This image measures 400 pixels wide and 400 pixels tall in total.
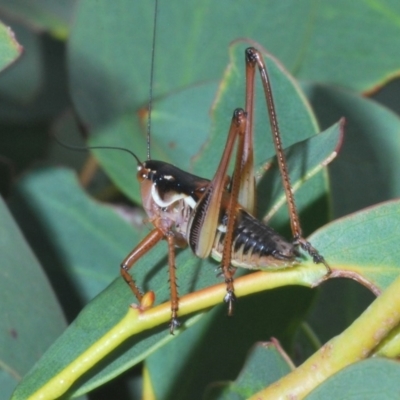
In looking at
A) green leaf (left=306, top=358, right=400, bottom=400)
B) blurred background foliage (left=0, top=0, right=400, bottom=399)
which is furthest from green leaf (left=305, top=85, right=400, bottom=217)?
green leaf (left=306, top=358, right=400, bottom=400)

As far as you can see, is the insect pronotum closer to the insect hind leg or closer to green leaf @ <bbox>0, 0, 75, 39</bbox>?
the insect hind leg

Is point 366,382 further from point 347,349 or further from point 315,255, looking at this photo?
point 315,255

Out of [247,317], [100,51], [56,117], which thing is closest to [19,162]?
[56,117]

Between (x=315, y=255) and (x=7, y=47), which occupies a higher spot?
(x=7, y=47)

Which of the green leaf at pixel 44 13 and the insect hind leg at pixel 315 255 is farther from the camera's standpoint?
the green leaf at pixel 44 13

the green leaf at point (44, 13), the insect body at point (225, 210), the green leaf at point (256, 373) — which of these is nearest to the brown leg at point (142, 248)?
the insect body at point (225, 210)

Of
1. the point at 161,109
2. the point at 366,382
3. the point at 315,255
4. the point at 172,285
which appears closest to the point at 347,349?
the point at 366,382

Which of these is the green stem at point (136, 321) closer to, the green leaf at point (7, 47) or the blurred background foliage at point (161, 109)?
the blurred background foliage at point (161, 109)

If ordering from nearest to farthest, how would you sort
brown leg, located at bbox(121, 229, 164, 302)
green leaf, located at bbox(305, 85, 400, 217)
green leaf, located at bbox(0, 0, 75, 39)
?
brown leg, located at bbox(121, 229, 164, 302), green leaf, located at bbox(305, 85, 400, 217), green leaf, located at bbox(0, 0, 75, 39)
